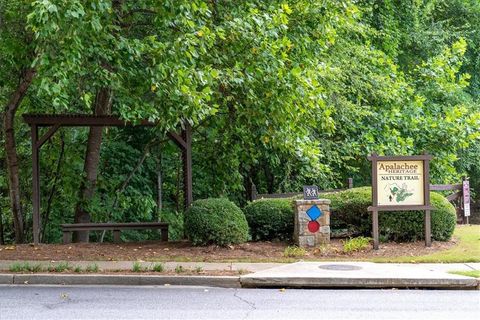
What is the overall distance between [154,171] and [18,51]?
7.61 metres

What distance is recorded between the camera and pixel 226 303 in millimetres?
8359

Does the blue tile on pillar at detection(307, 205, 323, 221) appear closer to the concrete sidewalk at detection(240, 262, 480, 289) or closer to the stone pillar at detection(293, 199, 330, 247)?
the stone pillar at detection(293, 199, 330, 247)

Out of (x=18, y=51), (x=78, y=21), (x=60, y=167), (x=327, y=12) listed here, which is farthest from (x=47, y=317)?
(x=60, y=167)

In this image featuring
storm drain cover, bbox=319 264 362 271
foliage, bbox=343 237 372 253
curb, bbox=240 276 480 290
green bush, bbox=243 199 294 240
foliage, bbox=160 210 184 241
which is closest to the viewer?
curb, bbox=240 276 480 290

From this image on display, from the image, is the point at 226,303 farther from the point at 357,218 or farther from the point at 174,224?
the point at 174,224

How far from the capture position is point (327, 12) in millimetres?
13617

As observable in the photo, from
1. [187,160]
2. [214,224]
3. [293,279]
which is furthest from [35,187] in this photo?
[293,279]

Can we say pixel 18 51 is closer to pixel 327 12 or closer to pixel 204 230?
pixel 204 230

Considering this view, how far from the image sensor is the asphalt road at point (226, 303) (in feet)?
24.5

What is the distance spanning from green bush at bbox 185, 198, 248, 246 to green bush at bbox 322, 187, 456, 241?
2588 mm

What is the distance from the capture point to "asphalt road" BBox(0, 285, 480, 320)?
747 cm

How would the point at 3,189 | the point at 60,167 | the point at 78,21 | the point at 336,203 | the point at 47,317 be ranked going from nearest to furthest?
1. the point at 47,317
2. the point at 78,21
3. the point at 336,203
4. the point at 60,167
5. the point at 3,189

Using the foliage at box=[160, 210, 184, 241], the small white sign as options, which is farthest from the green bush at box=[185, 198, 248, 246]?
the small white sign

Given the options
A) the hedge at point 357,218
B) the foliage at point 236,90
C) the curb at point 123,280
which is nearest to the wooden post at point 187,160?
the foliage at point 236,90
